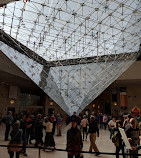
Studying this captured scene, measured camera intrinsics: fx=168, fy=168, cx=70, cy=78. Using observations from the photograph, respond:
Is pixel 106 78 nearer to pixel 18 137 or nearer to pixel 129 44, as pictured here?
pixel 129 44

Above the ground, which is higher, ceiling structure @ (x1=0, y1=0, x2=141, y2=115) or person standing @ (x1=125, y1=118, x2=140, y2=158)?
ceiling structure @ (x1=0, y1=0, x2=141, y2=115)

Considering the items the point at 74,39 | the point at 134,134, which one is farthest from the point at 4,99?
the point at 134,134

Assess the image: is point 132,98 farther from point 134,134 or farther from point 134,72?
point 134,134

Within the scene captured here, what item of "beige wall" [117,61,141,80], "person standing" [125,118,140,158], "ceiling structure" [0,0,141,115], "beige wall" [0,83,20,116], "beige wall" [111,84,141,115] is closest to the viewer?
"person standing" [125,118,140,158]

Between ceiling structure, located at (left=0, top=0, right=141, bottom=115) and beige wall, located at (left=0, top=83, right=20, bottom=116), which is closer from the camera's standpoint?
ceiling structure, located at (left=0, top=0, right=141, bottom=115)

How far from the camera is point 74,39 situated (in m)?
14.2

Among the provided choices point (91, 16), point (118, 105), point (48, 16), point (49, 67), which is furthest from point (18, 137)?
point (118, 105)

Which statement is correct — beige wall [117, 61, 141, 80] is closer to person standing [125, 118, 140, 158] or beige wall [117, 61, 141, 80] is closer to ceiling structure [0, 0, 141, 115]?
ceiling structure [0, 0, 141, 115]

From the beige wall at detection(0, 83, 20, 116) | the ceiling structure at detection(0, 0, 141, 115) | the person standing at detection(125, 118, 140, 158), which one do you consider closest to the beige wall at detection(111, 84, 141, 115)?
the ceiling structure at detection(0, 0, 141, 115)

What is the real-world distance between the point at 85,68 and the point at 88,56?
281cm

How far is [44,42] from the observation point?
46.6 ft

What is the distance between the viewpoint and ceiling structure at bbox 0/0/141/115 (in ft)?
34.9

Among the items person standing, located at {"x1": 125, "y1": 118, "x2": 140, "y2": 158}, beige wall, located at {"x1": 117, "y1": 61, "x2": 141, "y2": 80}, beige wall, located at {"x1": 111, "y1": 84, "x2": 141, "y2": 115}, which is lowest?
person standing, located at {"x1": 125, "y1": 118, "x2": 140, "y2": 158}

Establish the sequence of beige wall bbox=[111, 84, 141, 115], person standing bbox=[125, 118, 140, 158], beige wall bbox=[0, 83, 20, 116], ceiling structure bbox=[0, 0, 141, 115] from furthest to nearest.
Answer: beige wall bbox=[111, 84, 141, 115] < beige wall bbox=[0, 83, 20, 116] < ceiling structure bbox=[0, 0, 141, 115] < person standing bbox=[125, 118, 140, 158]
